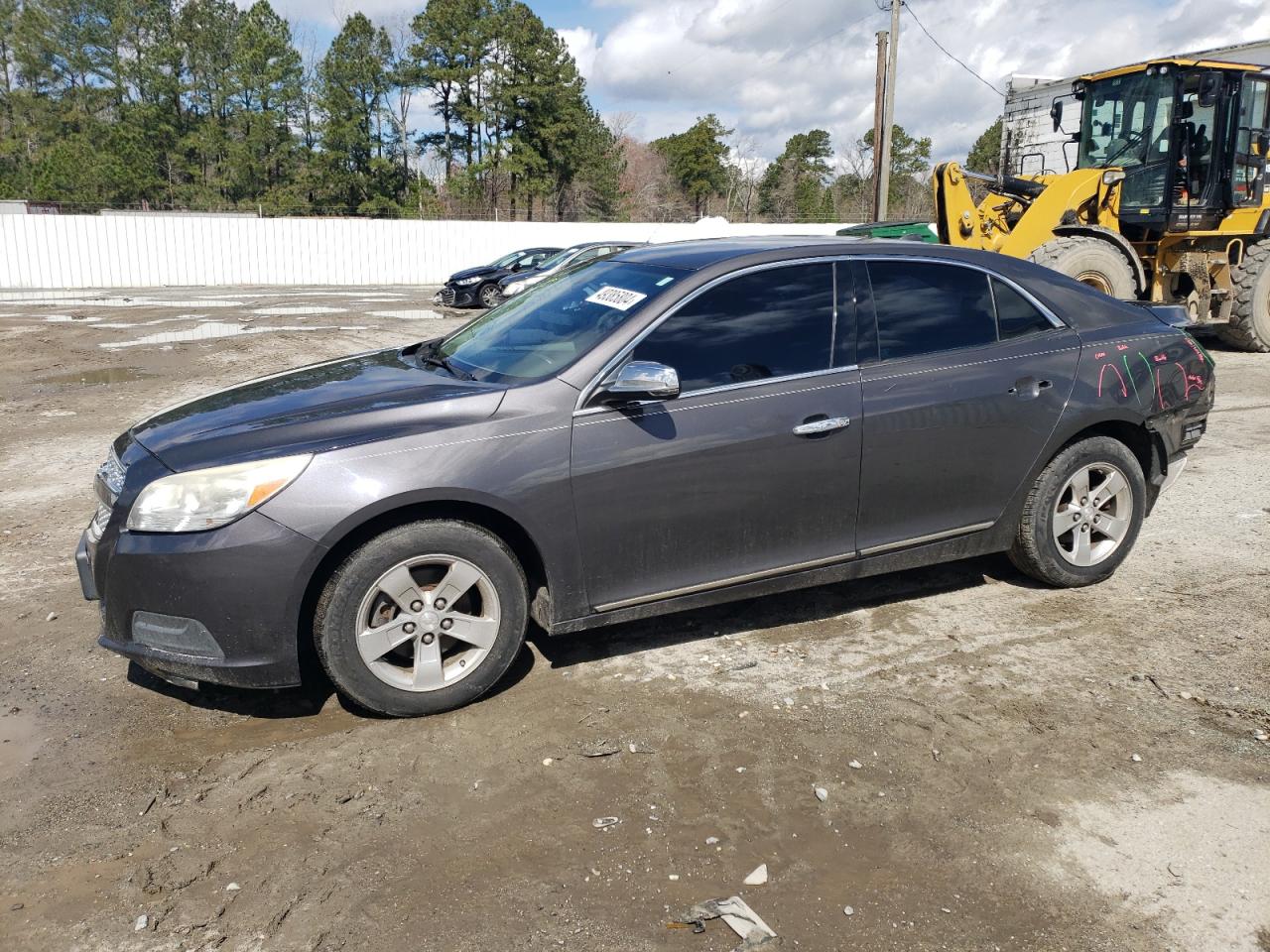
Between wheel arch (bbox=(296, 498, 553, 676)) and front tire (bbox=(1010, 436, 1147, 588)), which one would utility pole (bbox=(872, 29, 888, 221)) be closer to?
front tire (bbox=(1010, 436, 1147, 588))

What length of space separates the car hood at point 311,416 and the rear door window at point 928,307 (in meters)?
1.75

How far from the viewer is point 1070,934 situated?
8.61ft

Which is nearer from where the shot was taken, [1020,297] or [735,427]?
[735,427]

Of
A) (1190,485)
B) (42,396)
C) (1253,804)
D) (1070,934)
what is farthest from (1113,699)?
(42,396)

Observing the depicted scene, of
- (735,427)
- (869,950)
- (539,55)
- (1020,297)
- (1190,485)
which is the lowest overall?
(869,950)

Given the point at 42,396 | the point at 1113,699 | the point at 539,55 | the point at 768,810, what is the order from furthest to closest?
the point at 539,55 → the point at 42,396 → the point at 1113,699 → the point at 768,810

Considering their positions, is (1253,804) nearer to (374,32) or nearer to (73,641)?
(73,641)

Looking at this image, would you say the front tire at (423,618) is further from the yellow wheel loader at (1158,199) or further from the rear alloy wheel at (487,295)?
the rear alloy wheel at (487,295)

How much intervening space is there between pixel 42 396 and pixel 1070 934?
1085 cm

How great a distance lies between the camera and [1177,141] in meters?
11.8

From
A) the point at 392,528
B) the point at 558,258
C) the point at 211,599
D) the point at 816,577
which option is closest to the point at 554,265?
the point at 558,258

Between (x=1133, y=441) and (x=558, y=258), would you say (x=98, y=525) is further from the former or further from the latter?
(x=558, y=258)

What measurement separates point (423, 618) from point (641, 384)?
3.80 ft

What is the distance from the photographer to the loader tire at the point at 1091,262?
11.2 metres
